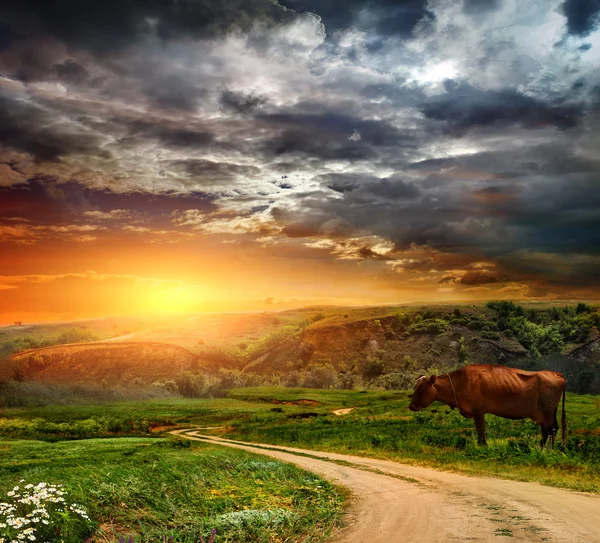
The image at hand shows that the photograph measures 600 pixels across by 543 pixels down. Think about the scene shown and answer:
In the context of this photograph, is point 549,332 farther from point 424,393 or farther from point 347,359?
point 424,393

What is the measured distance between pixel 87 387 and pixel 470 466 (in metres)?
125

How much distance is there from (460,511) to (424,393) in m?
19.7

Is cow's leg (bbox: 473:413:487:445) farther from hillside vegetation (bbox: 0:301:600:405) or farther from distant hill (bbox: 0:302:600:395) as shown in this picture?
distant hill (bbox: 0:302:600:395)

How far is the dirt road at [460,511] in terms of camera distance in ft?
38.9

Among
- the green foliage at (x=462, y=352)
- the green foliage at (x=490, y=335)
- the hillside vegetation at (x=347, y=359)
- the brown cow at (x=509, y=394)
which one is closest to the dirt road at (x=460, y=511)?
the brown cow at (x=509, y=394)

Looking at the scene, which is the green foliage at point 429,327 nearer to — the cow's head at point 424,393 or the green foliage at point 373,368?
the green foliage at point 373,368

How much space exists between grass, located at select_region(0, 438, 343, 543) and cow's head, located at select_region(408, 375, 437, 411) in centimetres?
1328

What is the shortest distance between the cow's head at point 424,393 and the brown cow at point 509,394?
1.84m

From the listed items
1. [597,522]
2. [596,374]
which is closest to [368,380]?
[596,374]

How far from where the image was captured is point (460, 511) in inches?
568

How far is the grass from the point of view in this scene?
42.6 ft

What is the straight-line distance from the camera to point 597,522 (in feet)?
41.4

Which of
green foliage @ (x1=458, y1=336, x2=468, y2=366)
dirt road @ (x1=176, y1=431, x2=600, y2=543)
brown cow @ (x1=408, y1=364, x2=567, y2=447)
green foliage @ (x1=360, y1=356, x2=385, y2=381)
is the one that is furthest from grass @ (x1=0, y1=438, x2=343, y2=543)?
green foliage @ (x1=360, y1=356, x2=385, y2=381)

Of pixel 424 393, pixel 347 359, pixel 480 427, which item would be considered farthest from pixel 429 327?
pixel 480 427
